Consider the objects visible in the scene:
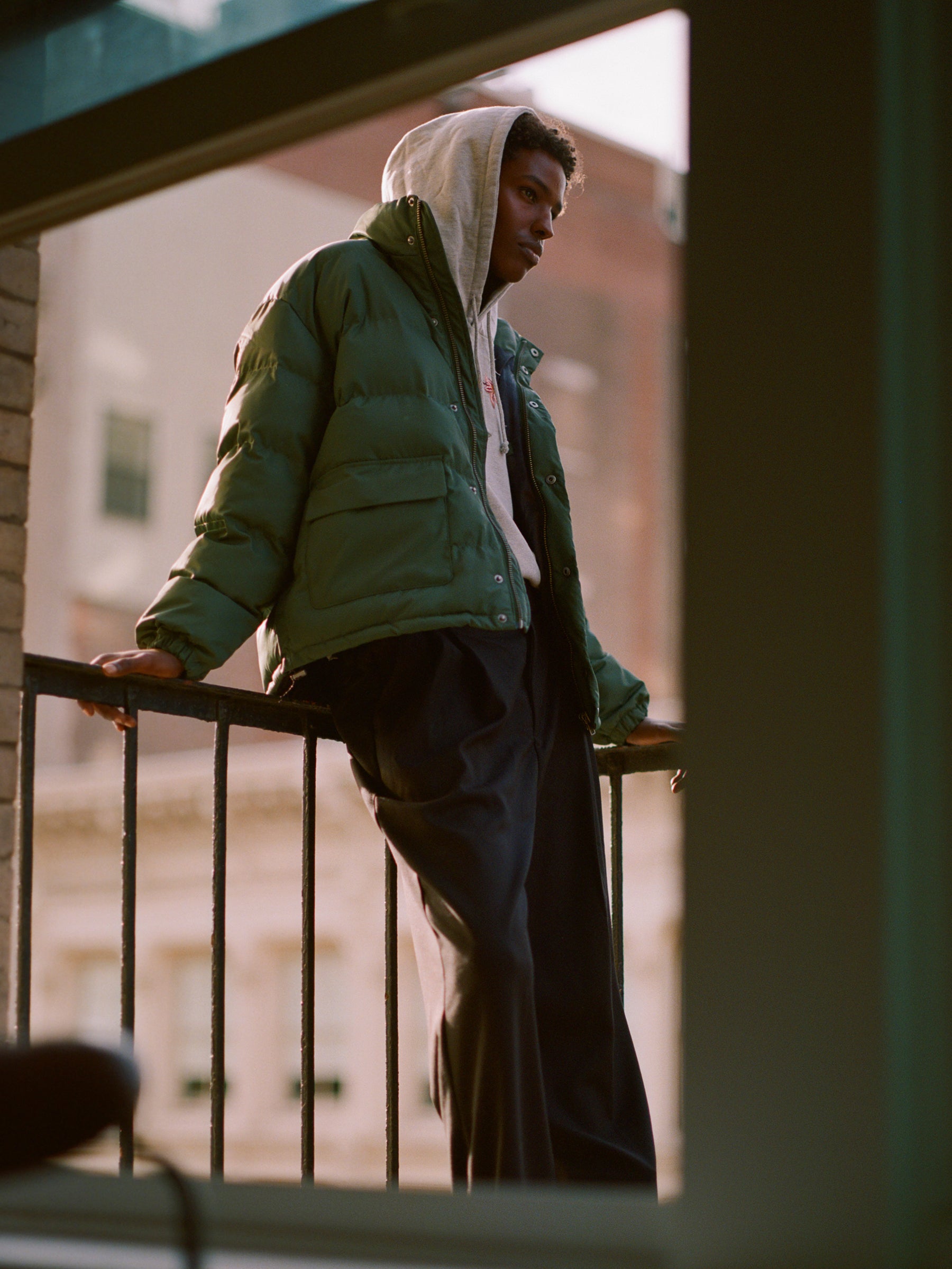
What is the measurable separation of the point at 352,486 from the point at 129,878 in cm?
64

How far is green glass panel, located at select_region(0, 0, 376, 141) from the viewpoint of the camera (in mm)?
1475

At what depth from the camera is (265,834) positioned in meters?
23.2

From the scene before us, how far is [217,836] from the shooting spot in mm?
2297

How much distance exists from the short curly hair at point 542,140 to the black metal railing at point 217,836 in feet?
2.96

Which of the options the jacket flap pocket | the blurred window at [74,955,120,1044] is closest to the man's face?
the jacket flap pocket

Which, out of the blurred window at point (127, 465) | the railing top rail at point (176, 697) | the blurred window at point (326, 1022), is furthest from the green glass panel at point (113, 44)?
the blurred window at point (127, 465)

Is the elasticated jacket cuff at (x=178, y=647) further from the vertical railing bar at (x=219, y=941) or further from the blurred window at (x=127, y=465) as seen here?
the blurred window at (x=127, y=465)

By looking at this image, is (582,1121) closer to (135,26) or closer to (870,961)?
(870,961)

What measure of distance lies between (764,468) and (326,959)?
22.1 meters

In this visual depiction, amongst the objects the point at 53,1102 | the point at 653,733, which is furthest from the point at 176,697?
the point at 53,1102

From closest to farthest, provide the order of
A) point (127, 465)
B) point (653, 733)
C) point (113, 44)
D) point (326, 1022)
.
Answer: point (113, 44) < point (653, 733) < point (326, 1022) < point (127, 465)

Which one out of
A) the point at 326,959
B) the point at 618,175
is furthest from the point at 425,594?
the point at 618,175

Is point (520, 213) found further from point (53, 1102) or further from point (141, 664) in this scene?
point (53, 1102)

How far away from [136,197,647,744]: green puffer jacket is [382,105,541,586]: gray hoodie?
0.05 meters
